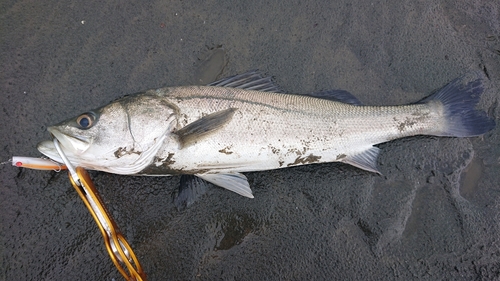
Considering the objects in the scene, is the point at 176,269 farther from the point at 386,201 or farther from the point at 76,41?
the point at 76,41

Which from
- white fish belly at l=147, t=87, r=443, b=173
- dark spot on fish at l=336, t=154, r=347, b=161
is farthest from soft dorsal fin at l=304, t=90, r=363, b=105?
dark spot on fish at l=336, t=154, r=347, b=161

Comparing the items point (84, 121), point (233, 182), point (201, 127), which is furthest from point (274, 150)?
point (84, 121)

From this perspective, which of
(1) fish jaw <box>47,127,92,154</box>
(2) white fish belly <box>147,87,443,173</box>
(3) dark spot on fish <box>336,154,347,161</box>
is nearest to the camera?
(1) fish jaw <box>47,127,92,154</box>

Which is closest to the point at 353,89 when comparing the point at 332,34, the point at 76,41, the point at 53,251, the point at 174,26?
the point at 332,34

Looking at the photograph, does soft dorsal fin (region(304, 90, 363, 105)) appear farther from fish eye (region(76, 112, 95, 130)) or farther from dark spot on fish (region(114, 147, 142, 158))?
fish eye (region(76, 112, 95, 130))

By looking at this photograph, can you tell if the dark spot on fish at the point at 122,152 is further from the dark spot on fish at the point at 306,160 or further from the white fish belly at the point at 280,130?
the dark spot on fish at the point at 306,160

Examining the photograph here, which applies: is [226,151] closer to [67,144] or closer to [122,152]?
[122,152]
